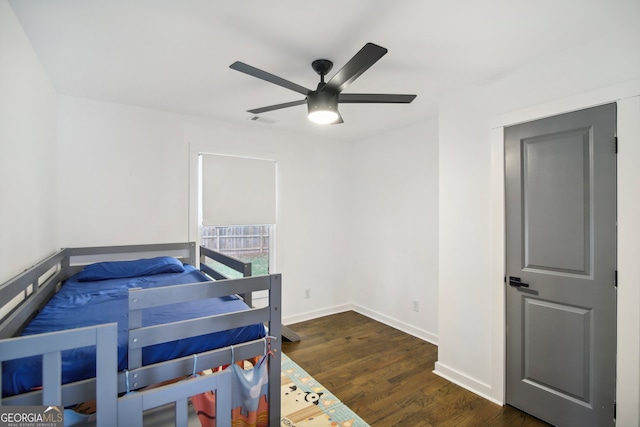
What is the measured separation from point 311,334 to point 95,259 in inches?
93.0

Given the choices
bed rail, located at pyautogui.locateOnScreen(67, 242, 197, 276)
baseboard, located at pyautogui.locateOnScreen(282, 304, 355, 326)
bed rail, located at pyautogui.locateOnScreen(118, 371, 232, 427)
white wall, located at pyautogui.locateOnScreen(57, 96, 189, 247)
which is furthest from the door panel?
white wall, located at pyautogui.locateOnScreen(57, 96, 189, 247)

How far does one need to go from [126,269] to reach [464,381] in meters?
3.02

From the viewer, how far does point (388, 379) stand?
2553 mm

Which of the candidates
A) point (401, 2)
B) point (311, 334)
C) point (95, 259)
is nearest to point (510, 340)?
point (311, 334)

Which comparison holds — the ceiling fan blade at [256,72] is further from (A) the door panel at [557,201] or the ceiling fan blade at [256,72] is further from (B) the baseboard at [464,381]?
(B) the baseboard at [464,381]

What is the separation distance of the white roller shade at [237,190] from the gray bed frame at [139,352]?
1.64m

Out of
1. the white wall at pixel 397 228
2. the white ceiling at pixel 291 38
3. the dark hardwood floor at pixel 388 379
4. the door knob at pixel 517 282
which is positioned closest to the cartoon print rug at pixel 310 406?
the dark hardwood floor at pixel 388 379

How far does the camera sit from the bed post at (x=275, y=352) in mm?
1608

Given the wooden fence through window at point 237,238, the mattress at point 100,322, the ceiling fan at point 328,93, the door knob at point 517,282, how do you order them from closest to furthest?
1. the mattress at point 100,322
2. the ceiling fan at point 328,93
3. the door knob at point 517,282
4. the wooden fence through window at point 237,238

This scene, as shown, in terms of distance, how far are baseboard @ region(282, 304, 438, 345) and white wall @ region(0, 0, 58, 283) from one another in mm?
2680

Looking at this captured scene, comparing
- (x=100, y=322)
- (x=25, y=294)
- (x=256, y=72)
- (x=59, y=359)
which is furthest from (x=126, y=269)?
Answer: (x=256, y=72)

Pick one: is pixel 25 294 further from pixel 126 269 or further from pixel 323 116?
pixel 323 116

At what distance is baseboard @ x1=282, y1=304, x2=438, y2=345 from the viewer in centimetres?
339

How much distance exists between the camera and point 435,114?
3158 millimetres
